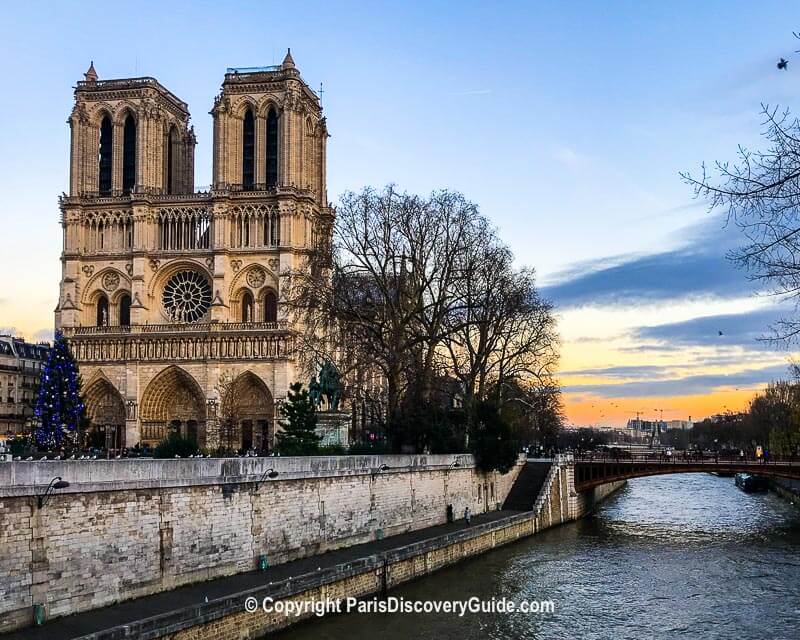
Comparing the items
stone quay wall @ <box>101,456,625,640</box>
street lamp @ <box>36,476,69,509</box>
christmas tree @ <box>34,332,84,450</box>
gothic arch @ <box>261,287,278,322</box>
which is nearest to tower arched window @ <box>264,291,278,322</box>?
gothic arch @ <box>261,287,278,322</box>

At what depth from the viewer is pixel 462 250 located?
37.0 m

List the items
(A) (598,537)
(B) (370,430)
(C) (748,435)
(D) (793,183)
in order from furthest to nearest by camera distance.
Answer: (C) (748,435)
(B) (370,430)
(A) (598,537)
(D) (793,183)

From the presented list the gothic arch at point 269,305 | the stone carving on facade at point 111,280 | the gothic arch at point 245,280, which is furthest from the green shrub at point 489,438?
the stone carving on facade at point 111,280

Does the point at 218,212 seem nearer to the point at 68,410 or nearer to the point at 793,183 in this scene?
the point at 68,410

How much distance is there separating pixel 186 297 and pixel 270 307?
5.53 metres

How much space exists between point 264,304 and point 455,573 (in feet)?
113

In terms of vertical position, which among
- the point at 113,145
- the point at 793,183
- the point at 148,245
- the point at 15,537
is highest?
the point at 113,145

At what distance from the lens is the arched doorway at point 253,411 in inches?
2229

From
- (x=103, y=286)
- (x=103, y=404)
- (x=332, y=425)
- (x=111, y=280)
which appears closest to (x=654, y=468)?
(x=332, y=425)

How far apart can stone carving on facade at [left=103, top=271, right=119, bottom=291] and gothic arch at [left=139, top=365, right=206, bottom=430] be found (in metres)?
6.68

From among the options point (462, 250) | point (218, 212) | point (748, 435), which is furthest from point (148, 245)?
point (748, 435)

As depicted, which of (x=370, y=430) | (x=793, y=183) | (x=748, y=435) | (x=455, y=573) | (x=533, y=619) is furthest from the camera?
(x=748, y=435)

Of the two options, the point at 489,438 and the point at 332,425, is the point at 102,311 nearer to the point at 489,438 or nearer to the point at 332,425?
the point at 332,425

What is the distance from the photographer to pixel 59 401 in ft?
167
